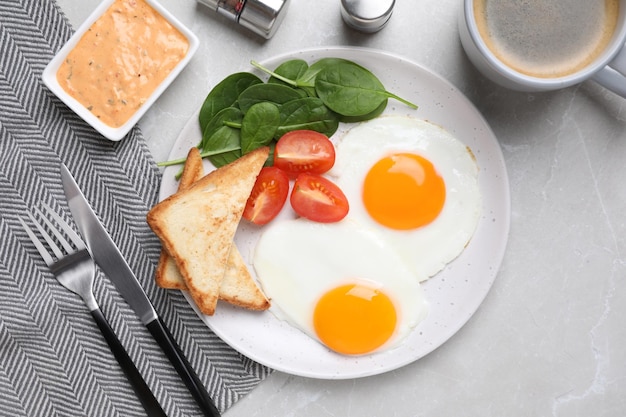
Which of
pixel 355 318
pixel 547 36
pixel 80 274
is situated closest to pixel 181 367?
pixel 80 274

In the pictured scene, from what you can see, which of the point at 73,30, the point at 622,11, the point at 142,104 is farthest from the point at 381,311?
the point at 73,30

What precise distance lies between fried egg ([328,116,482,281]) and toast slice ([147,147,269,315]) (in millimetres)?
279

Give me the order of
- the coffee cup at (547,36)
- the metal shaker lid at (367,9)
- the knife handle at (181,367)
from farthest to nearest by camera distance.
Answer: the knife handle at (181,367) → the metal shaker lid at (367,9) → the coffee cup at (547,36)

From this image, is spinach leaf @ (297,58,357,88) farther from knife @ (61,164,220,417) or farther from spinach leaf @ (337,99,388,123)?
knife @ (61,164,220,417)

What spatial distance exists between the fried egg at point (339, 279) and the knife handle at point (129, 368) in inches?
19.3

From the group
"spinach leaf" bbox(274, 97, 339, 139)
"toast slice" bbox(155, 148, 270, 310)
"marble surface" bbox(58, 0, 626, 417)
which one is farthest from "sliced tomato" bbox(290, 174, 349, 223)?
"marble surface" bbox(58, 0, 626, 417)

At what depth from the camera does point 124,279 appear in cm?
182

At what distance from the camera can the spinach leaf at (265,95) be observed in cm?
173

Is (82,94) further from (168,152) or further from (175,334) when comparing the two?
(175,334)

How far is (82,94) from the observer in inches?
67.6

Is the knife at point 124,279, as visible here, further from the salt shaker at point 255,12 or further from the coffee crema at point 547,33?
the coffee crema at point 547,33

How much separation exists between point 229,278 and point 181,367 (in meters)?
0.32

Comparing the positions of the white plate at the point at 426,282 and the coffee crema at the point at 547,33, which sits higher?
the coffee crema at the point at 547,33

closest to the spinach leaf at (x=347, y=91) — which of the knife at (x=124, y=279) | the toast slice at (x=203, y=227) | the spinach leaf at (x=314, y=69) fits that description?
the spinach leaf at (x=314, y=69)
